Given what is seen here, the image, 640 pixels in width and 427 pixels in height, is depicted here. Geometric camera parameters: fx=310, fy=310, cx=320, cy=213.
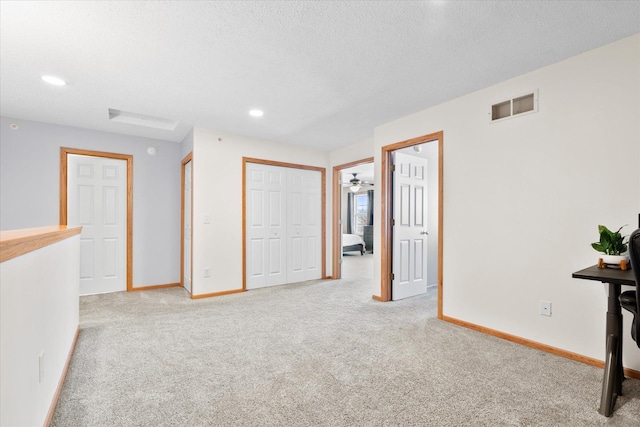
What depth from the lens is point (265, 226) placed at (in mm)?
4844

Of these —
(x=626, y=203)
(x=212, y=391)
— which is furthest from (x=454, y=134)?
(x=212, y=391)

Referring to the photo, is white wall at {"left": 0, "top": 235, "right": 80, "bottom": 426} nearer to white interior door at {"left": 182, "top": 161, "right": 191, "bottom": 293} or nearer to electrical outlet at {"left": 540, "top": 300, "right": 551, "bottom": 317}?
white interior door at {"left": 182, "top": 161, "right": 191, "bottom": 293}

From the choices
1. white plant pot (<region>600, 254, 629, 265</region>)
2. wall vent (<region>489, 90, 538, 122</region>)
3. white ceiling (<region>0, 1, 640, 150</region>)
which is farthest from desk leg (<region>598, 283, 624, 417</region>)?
white ceiling (<region>0, 1, 640, 150</region>)

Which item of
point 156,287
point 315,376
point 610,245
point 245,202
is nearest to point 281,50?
point 315,376

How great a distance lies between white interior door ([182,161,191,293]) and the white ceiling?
52.2 inches

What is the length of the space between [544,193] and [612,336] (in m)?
1.16

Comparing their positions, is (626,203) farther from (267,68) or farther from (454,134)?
(267,68)

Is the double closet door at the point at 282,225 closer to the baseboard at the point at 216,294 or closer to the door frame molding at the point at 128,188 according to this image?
the baseboard at the point at 216,294

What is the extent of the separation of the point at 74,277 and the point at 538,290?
154 inches

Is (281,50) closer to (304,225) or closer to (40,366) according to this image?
(40,366)

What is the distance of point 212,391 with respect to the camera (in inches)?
75.0

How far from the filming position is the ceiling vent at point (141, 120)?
3.93 m

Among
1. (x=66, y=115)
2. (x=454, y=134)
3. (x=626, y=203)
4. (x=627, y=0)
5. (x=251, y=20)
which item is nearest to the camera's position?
(x=627, y=0)

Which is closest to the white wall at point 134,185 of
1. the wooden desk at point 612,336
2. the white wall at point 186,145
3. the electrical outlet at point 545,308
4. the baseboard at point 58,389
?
the white wall at point 186,145
